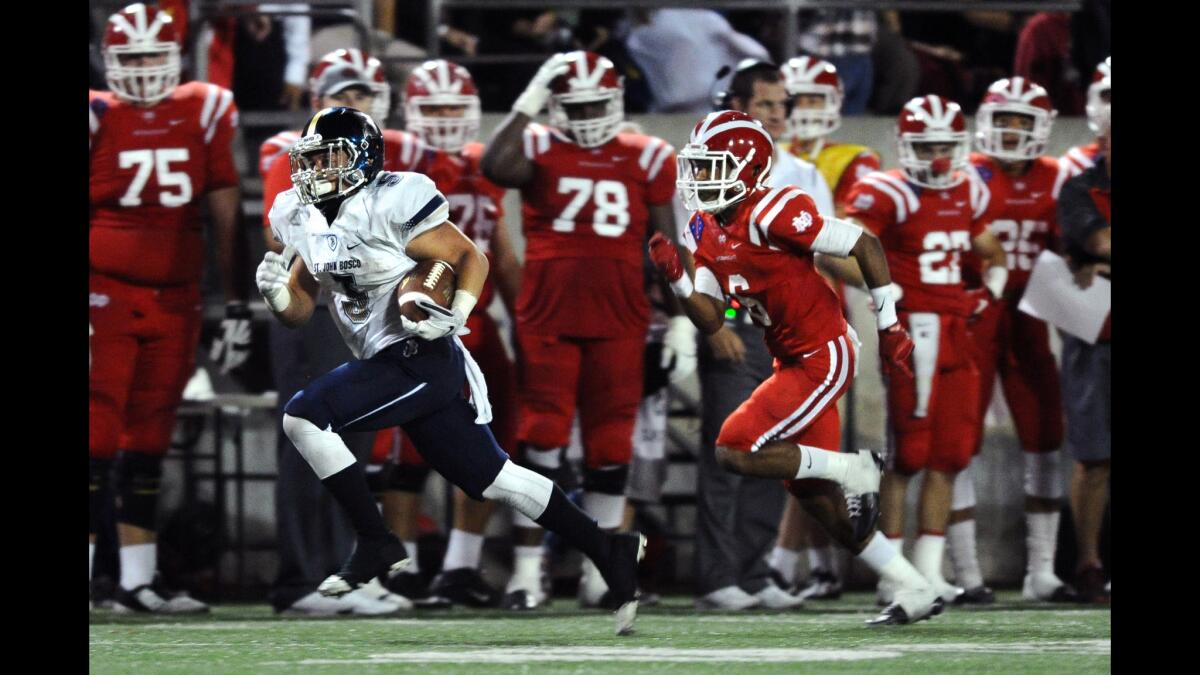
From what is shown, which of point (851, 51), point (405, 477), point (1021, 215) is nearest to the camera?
point (405, 477)

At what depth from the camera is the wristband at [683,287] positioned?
5582mm

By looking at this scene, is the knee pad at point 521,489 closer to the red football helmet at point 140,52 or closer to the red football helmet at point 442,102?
the red football helmet at point 442,102

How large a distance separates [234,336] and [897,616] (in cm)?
232

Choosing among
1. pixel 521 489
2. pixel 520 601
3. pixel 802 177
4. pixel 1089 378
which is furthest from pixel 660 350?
pixel 521 489

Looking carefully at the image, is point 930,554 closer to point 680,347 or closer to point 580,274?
point 680,347

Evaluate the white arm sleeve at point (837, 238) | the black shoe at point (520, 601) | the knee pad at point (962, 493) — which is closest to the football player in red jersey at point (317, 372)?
the black shoe at point (520, 601)

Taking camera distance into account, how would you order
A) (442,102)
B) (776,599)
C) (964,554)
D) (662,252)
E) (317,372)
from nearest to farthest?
(662,252), (317,372), (776,599), (442,102), (964,554)

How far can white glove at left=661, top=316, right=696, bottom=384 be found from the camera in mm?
6832

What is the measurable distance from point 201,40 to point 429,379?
3134mm

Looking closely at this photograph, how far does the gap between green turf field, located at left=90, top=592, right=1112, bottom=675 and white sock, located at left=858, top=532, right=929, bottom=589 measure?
5.3 inches

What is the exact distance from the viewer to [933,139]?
6895mm

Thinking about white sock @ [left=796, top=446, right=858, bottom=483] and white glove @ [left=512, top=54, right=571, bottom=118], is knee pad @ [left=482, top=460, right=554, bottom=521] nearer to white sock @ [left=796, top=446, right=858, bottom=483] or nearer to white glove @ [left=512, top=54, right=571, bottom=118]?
white sock @ [left=796, top=446, right=858, bottom=483]

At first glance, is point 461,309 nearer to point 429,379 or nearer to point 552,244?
point 429,379
